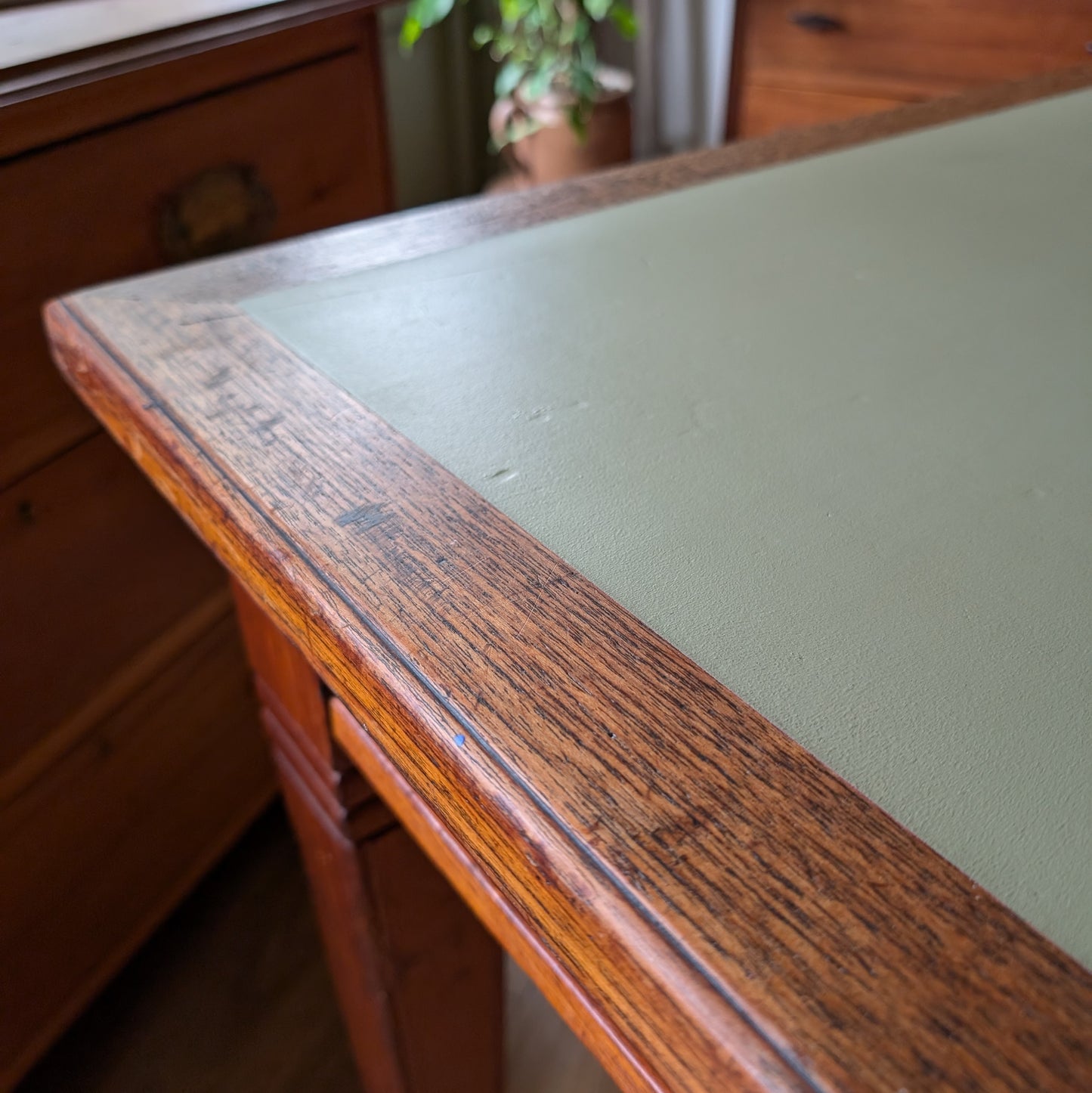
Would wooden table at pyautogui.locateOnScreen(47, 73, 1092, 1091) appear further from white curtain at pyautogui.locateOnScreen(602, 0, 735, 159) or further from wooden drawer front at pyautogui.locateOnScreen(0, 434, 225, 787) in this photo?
white curtain at pyautogui.locateOnScreen(602, 0, 735, 159)

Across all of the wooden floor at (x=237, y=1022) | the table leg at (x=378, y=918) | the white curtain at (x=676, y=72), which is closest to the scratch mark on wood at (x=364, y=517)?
the table leg at (x=378, y=918)

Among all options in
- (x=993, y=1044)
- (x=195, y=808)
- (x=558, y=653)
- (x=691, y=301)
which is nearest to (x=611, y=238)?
(x=691, y=301)

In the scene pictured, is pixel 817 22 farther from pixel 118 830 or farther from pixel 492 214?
pixel 118 830

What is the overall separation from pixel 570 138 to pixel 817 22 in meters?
0.44

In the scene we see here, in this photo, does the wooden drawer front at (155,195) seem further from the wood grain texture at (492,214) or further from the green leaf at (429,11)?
the green leaf at (429,11)

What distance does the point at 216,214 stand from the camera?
2.32 feet

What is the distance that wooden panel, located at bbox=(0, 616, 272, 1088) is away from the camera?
672 mm

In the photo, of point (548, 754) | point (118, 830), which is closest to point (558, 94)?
point (118, 830)

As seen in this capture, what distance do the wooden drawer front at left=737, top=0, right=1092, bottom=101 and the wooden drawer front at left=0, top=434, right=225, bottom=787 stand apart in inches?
53.6

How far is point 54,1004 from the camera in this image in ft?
2.35

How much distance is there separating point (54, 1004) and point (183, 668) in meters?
0.26

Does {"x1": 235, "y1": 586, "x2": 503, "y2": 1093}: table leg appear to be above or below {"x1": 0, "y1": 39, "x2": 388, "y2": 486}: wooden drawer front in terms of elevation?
below

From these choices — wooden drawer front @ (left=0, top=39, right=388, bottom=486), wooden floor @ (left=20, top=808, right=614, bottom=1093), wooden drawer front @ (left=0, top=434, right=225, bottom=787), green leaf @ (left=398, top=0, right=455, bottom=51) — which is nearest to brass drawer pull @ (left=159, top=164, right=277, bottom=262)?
wooden drawer front @ (left=0, top=39, right=388, bottom=486)

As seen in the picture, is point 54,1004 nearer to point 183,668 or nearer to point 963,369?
point 183,668
